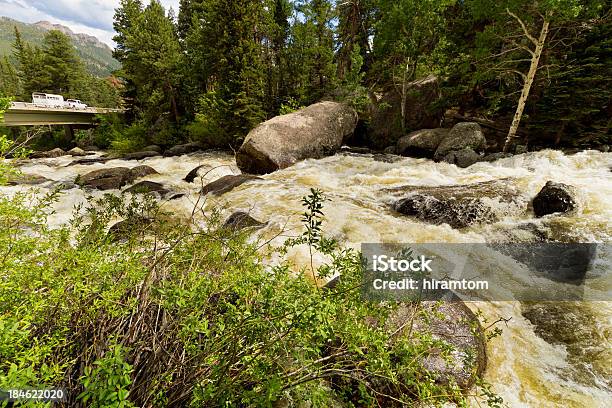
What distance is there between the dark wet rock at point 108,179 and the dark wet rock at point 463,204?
10.9m

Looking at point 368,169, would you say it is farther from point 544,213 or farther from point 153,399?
point 153,399

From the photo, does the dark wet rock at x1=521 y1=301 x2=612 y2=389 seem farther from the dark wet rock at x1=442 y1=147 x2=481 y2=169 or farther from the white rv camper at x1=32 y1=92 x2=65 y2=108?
the white rv camper at x1=32 y1=92 x2=65 y2=108

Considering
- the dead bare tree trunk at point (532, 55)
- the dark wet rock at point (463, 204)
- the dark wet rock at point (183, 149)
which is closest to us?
the dark wet rock at point (463, 204)

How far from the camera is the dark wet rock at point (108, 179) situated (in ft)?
36.6

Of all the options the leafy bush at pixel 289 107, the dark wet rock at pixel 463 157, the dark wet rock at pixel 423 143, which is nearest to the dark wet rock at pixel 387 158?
the dark wet rock at pixel 423 143

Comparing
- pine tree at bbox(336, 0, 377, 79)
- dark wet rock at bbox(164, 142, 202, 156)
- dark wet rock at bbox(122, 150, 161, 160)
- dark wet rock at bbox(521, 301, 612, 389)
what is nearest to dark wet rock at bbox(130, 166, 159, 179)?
dark wet rock at bbox(164, 142, 202, 156)

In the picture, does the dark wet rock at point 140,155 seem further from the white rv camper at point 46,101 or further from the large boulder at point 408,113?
the large boulder at point 408,113

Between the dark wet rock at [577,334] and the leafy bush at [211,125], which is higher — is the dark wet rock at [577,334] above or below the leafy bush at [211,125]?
below

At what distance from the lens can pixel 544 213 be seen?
6.79 metres

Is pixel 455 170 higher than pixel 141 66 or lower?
lower

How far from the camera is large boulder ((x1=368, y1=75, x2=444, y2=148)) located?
53.8ft

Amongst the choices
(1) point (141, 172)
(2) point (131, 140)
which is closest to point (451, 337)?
(1) point (141, 172)

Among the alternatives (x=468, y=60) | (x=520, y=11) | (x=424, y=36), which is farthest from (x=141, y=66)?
(x=520, y=11)

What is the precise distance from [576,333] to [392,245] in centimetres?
308
